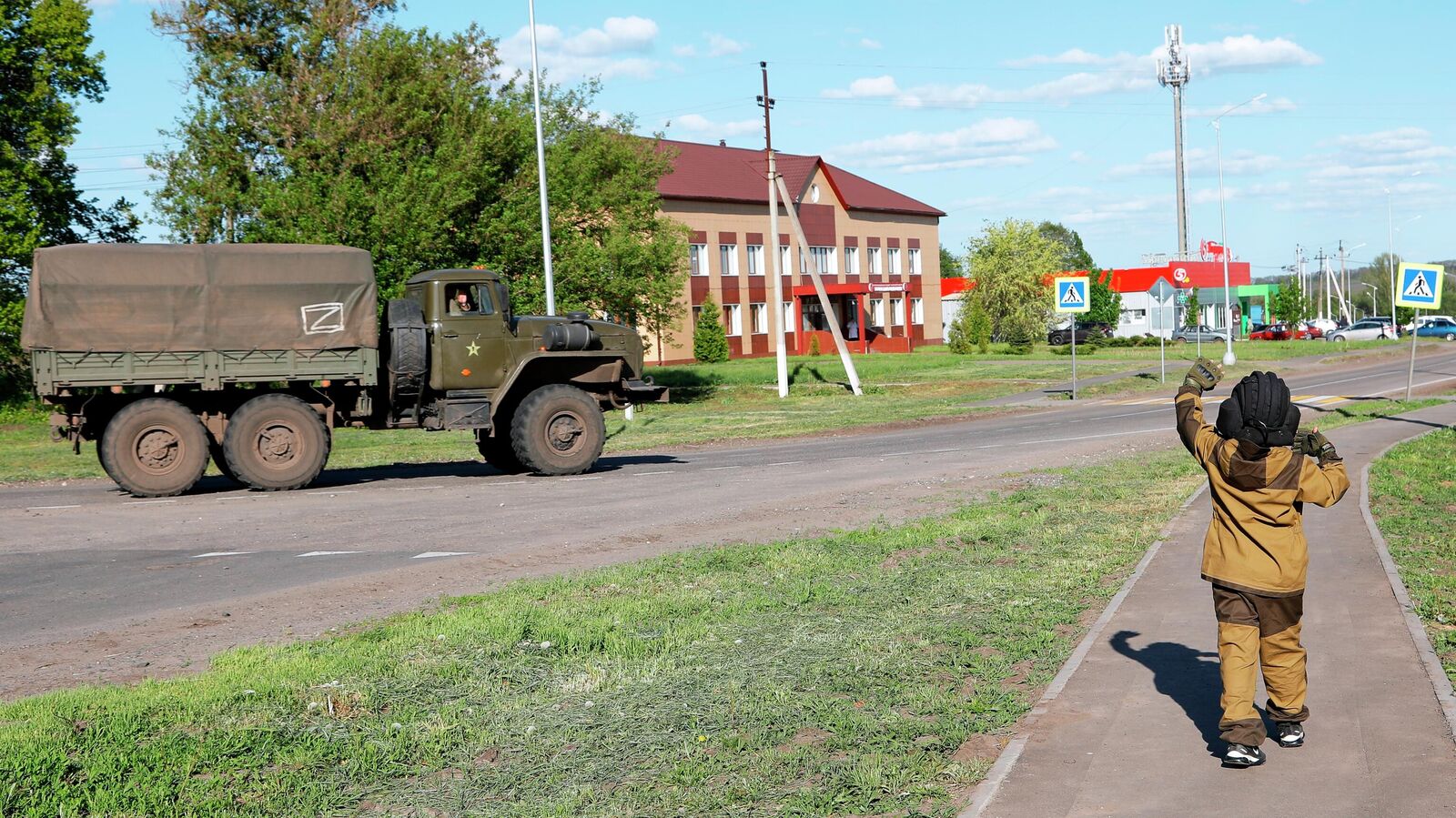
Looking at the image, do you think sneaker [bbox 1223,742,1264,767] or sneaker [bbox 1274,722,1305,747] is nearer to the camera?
sneaker [bbox 1223,742,1264,767]

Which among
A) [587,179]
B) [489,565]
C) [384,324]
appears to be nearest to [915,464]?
[384,324]

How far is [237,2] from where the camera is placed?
37.4 m

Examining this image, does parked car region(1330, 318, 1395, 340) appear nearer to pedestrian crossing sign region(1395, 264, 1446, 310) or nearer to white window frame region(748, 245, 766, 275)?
white window frame region(748, 245, 766, 275)

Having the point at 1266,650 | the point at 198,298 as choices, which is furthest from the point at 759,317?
the point at 1266,650

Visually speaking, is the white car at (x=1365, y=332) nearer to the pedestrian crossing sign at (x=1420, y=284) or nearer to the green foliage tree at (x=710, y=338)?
the green foliage tree at (x=710, y=338)

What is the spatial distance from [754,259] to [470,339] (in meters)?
52.2

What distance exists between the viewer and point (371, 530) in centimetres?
1349

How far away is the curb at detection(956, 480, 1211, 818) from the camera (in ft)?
16.7

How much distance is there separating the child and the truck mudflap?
552 inches

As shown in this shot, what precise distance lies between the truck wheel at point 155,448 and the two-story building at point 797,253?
44723mm

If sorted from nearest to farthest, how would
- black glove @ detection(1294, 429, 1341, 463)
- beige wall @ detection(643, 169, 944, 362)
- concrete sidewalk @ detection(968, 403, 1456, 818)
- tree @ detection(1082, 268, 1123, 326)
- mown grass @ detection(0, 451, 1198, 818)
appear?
concrete sidewalk @ detection(968, 403, 1456, 818)
mown grass @ detection(0, 451, 1198, 818)
black glove @ detection(1294, 429, 1341, 463)
beige wall @ detection(643, 169, 944, 362)
tree @ detection(1082, 268, 1123, 326)

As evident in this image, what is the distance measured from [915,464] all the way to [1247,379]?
43.6 ft

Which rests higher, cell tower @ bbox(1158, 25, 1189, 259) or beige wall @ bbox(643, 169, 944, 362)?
cell tower @ bbox(1158, 25, 1189, 259)

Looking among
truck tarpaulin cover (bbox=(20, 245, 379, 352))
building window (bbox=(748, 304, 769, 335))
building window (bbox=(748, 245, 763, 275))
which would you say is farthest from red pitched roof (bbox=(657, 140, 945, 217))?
truck tarpaulin cover (bbox=(20, 245, 379, 352))
